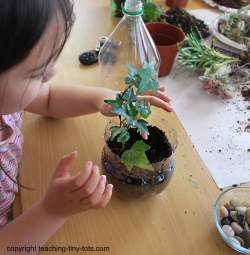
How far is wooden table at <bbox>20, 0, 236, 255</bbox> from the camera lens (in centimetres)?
57

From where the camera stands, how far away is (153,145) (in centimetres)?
60

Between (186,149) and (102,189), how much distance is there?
0.23 metres

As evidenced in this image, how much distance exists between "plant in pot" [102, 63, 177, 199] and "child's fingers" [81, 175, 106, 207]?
0.05m

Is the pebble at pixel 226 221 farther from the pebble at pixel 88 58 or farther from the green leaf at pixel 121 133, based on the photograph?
the pebble at pixel 88 58

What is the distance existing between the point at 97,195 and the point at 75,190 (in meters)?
0.03

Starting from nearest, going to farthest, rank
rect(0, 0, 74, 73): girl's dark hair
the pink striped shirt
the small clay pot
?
rect(0, 0, 74, 73): girl's dark hair
the pink striped shirt
the small clay pot

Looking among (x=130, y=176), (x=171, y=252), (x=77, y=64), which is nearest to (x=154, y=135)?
(x=130, y=176)

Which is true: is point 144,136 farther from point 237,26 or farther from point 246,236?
point 237,26

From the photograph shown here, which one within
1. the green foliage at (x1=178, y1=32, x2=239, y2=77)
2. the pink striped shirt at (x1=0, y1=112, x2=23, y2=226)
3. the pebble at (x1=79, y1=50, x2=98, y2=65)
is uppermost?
the green foliage at (x1=178, y1=32, x2=239, y2=77)

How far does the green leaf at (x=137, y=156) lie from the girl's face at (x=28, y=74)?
0.53 ft

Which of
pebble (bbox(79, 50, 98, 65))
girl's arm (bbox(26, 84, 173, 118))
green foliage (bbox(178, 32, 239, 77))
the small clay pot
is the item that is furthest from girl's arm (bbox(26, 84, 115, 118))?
the small clay pot

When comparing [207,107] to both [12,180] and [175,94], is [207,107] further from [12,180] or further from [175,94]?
[12,180]

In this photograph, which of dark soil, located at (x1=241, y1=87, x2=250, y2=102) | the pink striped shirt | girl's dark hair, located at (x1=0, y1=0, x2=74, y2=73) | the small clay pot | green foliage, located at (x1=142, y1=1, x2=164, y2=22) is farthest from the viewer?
the small clay pot

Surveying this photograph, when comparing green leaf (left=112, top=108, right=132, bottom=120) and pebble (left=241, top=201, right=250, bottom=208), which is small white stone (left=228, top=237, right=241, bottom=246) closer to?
pebble (left=241, top=201, right=250, bottom=208)
